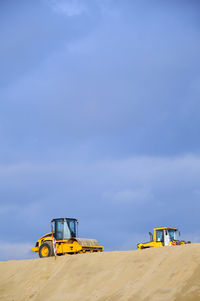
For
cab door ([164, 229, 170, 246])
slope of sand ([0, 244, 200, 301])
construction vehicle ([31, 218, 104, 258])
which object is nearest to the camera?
slope of sand ([0, 244, 200, 301])

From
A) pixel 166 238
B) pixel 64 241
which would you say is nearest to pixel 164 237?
pixel 166 238

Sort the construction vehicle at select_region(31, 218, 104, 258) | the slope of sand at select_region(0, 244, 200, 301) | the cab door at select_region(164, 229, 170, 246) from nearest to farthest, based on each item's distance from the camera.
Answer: the slope of sand at select_region(0, 244, 200, 301)
the construction vehicle at select_region(31, 218, 104, 258)
the cab door at select_region(164, 229, 170, 246)

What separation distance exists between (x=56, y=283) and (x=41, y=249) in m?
7.51

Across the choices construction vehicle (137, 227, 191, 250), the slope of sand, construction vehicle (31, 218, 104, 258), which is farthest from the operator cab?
construction vehicle (137, 227, 191, 250)

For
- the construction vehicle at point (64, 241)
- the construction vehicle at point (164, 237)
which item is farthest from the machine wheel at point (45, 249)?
the construction vehicle at point (164, 237)

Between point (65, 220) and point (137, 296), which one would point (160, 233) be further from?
point (137, 296)

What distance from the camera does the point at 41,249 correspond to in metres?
28.6

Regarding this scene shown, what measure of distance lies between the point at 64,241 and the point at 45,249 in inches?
79.0

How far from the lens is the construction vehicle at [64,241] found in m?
27.2

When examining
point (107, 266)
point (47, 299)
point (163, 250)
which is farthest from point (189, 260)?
point (47, 299)

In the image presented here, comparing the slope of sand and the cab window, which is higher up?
the cab window

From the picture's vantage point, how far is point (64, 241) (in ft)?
90.1

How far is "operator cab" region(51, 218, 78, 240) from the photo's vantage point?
2800cm

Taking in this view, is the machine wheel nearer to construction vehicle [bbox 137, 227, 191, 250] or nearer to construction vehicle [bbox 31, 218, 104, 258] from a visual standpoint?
construction vehicle [bbox 31, 218, 104, 258]
